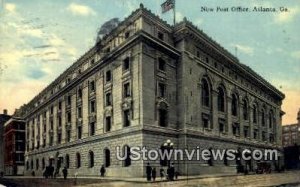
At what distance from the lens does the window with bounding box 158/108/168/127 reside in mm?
11951

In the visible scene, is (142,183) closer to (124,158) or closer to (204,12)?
(124,158)

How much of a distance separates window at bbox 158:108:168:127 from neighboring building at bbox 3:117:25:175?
3800mm

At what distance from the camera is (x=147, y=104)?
39.3ft

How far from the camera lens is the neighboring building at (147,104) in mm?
11453

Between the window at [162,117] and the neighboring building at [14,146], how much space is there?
12.5 ft

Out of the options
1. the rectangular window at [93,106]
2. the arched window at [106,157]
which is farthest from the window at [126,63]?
the arched window at [106,157]

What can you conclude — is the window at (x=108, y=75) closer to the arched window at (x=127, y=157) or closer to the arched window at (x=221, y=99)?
the arched window at (x=127, y=157)

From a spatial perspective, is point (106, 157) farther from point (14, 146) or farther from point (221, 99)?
point (221, 99)

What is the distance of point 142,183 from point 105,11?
4.19 metres

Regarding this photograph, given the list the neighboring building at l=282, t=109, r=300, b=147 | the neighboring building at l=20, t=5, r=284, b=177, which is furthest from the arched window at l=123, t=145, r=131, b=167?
the neighboring building at l=282, t=109, r=300, b=147

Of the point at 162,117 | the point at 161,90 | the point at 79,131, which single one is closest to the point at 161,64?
the point at 161,90

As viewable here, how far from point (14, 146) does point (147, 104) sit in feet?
12.6

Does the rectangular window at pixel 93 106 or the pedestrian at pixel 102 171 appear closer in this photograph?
the pedestrian at pixel 102 171

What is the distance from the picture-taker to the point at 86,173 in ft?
39.4
